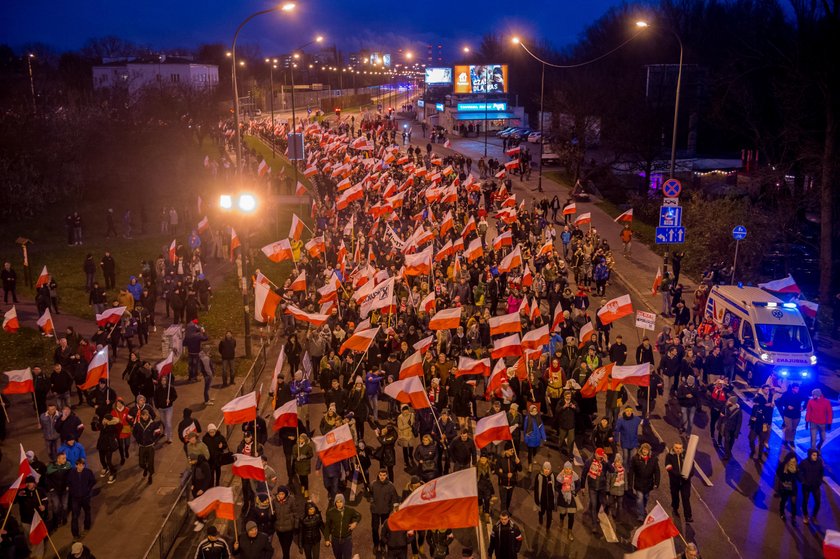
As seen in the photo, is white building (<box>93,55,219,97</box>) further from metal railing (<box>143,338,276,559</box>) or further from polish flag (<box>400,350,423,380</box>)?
metal railing (<box>143,338,276,559</box>)

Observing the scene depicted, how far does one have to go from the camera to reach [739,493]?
46.6ft

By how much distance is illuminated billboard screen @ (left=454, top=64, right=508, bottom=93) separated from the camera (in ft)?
297

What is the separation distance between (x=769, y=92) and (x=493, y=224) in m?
18.6

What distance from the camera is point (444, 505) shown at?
10.4 metres

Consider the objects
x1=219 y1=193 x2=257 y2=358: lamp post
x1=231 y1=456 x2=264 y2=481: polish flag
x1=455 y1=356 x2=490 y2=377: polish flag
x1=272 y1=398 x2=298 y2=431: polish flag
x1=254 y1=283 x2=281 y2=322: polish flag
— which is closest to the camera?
x1=231 y1=456 x2=264 y2=481: polish flag

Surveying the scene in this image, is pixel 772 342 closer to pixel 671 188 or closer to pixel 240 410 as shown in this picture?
pixel 671 188

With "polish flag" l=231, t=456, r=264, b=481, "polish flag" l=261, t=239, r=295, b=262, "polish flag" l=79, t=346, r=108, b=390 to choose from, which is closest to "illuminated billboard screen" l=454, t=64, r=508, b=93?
"polish flag" l=261, t=239, r=295, b=262

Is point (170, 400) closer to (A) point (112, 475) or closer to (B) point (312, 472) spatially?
(A) point (112, 475)

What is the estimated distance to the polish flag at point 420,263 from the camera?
923 inches

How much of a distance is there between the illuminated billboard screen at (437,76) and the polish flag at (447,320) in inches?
4035

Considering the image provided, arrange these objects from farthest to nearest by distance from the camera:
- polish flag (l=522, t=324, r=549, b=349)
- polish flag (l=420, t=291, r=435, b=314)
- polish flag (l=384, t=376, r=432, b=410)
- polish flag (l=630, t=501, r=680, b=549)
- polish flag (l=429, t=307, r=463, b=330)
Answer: polish flag (l=420, t=291, r=435, b=314) → polish flag (l=429, t=307, r=463, b=330) → polish flag (l=522, t=324, r=549, b=349) → polish flag (l=384, t=376, r=432, b=410) → polish flag (l=630, t=501, r=680, b=549)

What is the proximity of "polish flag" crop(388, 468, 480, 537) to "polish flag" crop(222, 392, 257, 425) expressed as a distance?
4453 millimetres

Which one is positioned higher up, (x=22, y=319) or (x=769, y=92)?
(x=769, y=92)

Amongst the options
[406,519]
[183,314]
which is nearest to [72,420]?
[406,519]
